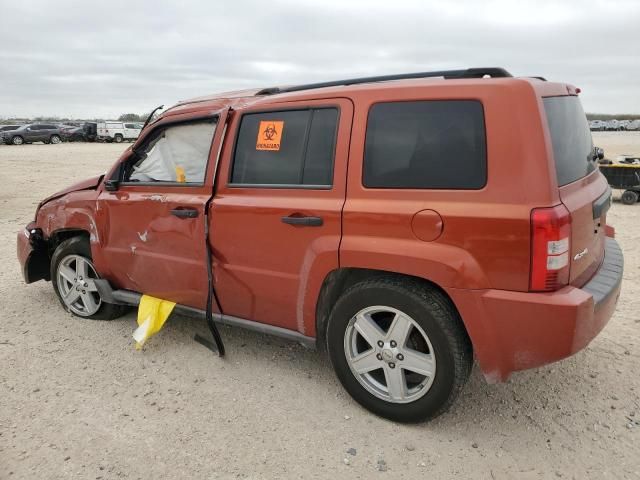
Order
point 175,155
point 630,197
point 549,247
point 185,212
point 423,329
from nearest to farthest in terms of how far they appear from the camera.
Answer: point 549,247 < point 423,329 < point 185,212 < point 175,155 < point 630,197

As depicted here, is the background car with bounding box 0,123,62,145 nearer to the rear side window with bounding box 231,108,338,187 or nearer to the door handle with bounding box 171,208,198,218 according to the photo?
the door handle with bounding box 171,208,198,218

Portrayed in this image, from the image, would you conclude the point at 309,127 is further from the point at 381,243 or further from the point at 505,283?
the point at 505,283

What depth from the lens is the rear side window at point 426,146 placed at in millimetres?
2584

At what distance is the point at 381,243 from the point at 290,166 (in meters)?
0.81

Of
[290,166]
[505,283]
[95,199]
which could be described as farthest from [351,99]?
[95,199]

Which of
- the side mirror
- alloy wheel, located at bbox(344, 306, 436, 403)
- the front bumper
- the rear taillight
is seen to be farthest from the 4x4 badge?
the front bumper

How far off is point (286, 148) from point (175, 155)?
3.56 feet

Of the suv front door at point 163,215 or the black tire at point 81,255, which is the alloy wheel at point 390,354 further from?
the black tire at point 81,255

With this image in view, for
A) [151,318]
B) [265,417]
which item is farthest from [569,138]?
[151,318]

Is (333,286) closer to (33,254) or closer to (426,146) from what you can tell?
(426,146)

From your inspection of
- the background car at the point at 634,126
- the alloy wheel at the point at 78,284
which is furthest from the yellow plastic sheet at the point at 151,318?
the background car at the point at 634,126

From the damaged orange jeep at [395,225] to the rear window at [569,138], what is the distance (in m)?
0.02

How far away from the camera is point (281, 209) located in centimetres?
314

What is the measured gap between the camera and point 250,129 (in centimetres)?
342
